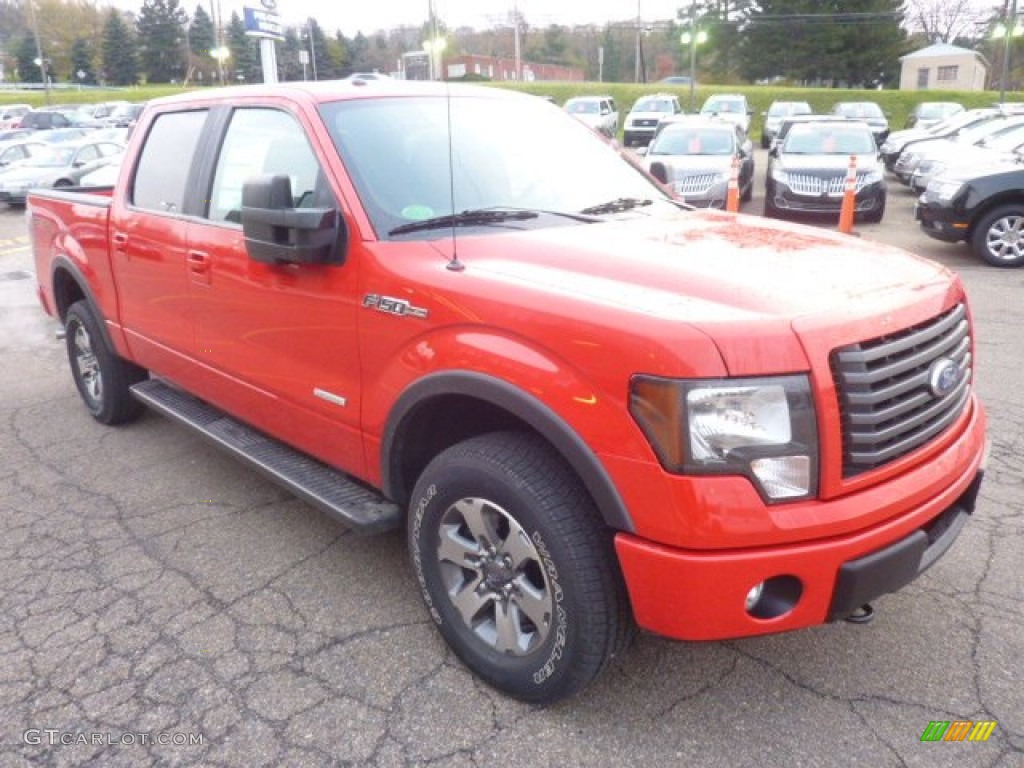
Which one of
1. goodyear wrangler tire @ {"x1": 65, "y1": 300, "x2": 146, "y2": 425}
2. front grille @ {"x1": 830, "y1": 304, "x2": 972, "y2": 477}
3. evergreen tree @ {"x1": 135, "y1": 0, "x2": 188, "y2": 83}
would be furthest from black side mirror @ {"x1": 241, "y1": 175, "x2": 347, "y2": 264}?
evergreen tree @ {"x1": 135, "y1": 0, "x2": 188, "y2": 83}

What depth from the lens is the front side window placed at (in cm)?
323

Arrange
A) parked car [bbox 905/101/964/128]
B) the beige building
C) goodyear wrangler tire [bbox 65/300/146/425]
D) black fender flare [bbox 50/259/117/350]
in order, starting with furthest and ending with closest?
the beige building
parked car [bbox 905/101/964/128]
goodyear wrangler tire [bbox 65/300/146/425]
black fender flare [bbox 50/259/117/350]

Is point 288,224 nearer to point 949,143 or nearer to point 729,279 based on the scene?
point 729,279

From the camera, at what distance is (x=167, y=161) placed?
14.0 ft

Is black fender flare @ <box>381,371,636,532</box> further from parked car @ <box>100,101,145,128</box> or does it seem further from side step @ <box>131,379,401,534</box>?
parked car @ <box>100,101,145,128</box>

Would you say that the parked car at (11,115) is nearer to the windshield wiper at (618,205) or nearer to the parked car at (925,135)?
the parked car at (925,135)

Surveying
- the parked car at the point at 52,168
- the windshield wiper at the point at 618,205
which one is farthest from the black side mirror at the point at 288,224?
the parked car at the point at 52,168

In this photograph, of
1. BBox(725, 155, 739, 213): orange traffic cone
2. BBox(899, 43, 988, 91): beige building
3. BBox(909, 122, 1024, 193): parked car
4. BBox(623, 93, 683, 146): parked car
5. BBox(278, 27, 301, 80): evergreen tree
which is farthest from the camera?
BBox(899, 43, 988, 91): beige building

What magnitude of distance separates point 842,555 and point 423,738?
1.33 meters

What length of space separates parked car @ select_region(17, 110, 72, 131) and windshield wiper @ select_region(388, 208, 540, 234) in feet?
119

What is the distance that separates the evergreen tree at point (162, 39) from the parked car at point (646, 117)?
60.9 m

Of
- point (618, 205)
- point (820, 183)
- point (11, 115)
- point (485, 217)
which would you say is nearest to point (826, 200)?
point (820, 183)

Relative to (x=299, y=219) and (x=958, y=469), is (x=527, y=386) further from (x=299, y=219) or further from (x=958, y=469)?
(x=958, y=469)

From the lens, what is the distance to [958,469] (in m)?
2.56
